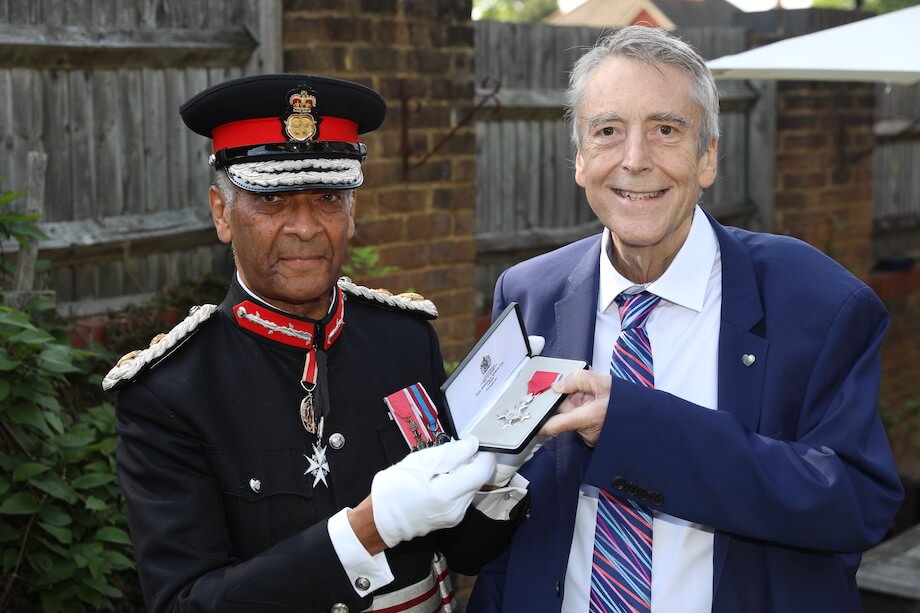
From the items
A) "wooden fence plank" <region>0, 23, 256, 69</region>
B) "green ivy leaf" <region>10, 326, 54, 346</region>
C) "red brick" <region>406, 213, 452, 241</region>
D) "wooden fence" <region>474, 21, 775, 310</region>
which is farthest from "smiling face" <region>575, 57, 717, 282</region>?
"wooden fence" <region>474, 21, 775, 310</region>

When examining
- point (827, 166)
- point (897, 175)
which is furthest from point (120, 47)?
point (897, 175)

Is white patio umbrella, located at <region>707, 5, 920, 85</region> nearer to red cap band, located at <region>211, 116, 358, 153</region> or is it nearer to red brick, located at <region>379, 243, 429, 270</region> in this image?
red brick, located at <region>379, 243, 429, 270</region>

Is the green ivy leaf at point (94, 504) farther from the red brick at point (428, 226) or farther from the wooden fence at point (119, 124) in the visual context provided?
the red brick at point (428, 226)

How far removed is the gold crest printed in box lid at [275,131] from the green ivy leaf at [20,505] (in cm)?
129

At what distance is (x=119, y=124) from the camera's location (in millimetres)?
3877

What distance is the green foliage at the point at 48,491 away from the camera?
294 centimetres

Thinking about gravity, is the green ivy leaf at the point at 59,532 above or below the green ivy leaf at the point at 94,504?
below

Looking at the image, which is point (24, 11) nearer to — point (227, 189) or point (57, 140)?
point (57, 140)

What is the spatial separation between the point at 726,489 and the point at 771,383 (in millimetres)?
242

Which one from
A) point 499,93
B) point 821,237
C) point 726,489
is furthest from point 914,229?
point 726,489

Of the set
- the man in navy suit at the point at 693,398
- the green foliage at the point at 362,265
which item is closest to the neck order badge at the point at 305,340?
the man in navy suit at the point at 693,398

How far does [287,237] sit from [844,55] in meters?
2.77

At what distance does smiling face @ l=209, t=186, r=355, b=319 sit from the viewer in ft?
6.88

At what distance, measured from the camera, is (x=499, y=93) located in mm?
5418
